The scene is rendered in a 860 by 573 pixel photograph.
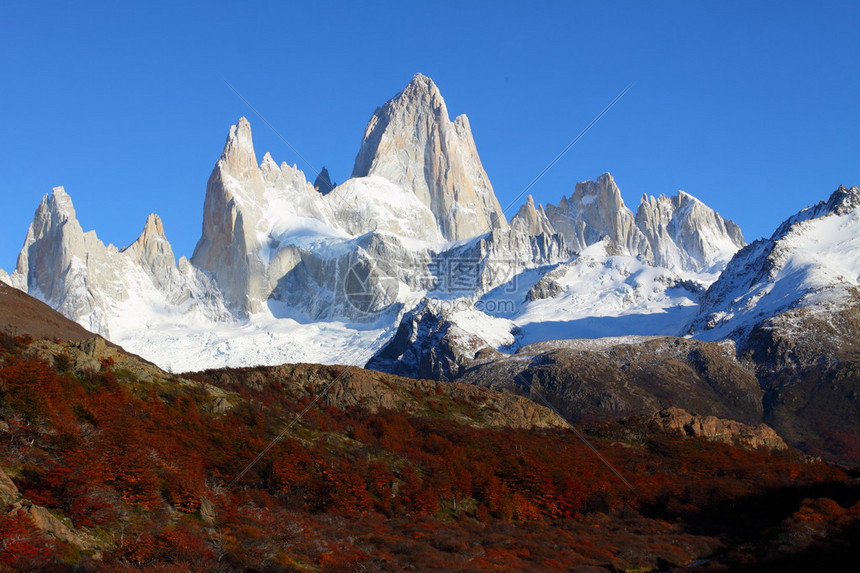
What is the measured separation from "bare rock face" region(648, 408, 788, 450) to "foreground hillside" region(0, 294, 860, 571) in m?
10.3

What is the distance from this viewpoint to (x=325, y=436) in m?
58.4

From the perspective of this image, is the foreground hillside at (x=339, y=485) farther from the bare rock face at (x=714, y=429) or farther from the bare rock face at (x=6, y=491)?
the bare rock face at (x=714, y=429)

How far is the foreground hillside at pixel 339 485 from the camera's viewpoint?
34.2 meters

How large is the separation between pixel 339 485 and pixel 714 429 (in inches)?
2075

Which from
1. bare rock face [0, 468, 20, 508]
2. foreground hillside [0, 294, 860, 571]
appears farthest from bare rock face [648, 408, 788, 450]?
bare rock face [0, 468, 20, 508]

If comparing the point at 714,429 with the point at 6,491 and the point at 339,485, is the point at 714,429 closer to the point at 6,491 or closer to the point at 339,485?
the point at 339,485

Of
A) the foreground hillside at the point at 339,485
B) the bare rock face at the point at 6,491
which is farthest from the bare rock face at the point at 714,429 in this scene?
the bare rock face at the point at 6,491

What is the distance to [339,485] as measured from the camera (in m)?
49.5

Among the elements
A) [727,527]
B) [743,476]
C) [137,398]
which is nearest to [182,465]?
[137,398]

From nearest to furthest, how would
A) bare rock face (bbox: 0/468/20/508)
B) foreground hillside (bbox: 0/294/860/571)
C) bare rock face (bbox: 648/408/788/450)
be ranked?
bare rock face (bbox: 0/468/20/508) → foreground hillside (bbox: 0/294/860/571) → bare rock face (bbox: 648/408/788/450)

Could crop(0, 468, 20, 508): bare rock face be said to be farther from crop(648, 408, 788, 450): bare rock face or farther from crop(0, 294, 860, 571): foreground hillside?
crop(648, 408, 788, 450): bare rock face

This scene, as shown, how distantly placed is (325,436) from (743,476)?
34154 millimetres

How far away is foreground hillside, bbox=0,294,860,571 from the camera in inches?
1347

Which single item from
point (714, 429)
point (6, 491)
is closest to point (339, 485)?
point (6, 491)
